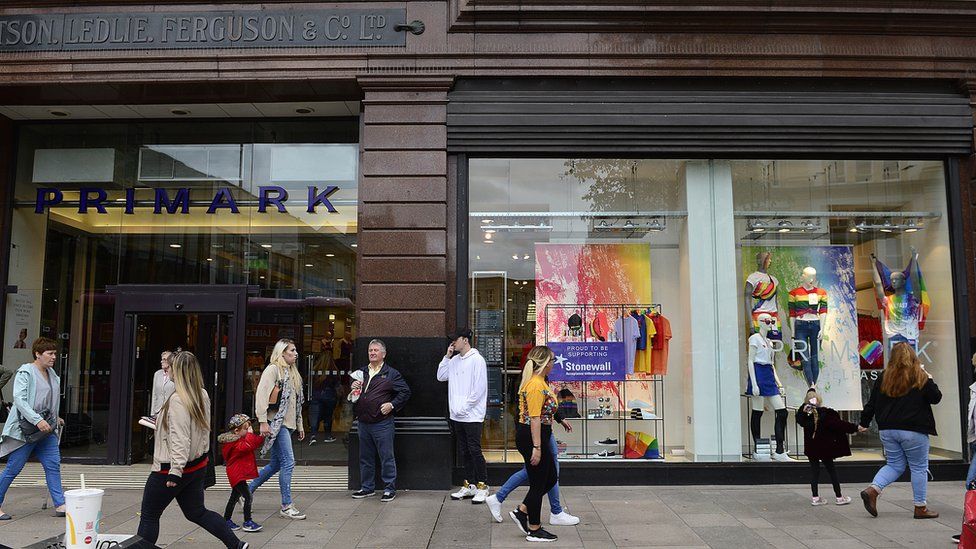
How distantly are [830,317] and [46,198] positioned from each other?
12.1 meters

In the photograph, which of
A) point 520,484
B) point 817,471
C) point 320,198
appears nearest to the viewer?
point 520,484

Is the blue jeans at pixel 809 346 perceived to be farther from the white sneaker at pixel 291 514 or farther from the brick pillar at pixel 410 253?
the white sneaker at pixel 291 514

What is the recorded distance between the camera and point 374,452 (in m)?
8.34

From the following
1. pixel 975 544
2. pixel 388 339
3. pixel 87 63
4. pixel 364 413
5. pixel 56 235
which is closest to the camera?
pixel 975 544

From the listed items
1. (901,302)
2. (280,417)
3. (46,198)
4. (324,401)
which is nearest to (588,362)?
(324,401)

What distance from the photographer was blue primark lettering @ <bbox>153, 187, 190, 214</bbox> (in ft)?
36.4

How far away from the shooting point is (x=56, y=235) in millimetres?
11266

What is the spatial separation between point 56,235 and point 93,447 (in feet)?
11.2

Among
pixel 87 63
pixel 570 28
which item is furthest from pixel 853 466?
pixel 87 63

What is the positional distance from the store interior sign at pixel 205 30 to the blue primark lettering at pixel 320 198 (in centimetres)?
233

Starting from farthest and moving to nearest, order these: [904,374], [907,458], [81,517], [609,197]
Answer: [609,197] → [907,458] → [904,374] → [81,517]

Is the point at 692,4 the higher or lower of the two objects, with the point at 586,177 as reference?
higher

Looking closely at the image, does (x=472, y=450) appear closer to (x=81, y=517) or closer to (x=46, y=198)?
(x=81, y=517)

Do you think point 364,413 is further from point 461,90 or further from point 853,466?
point 853,466
